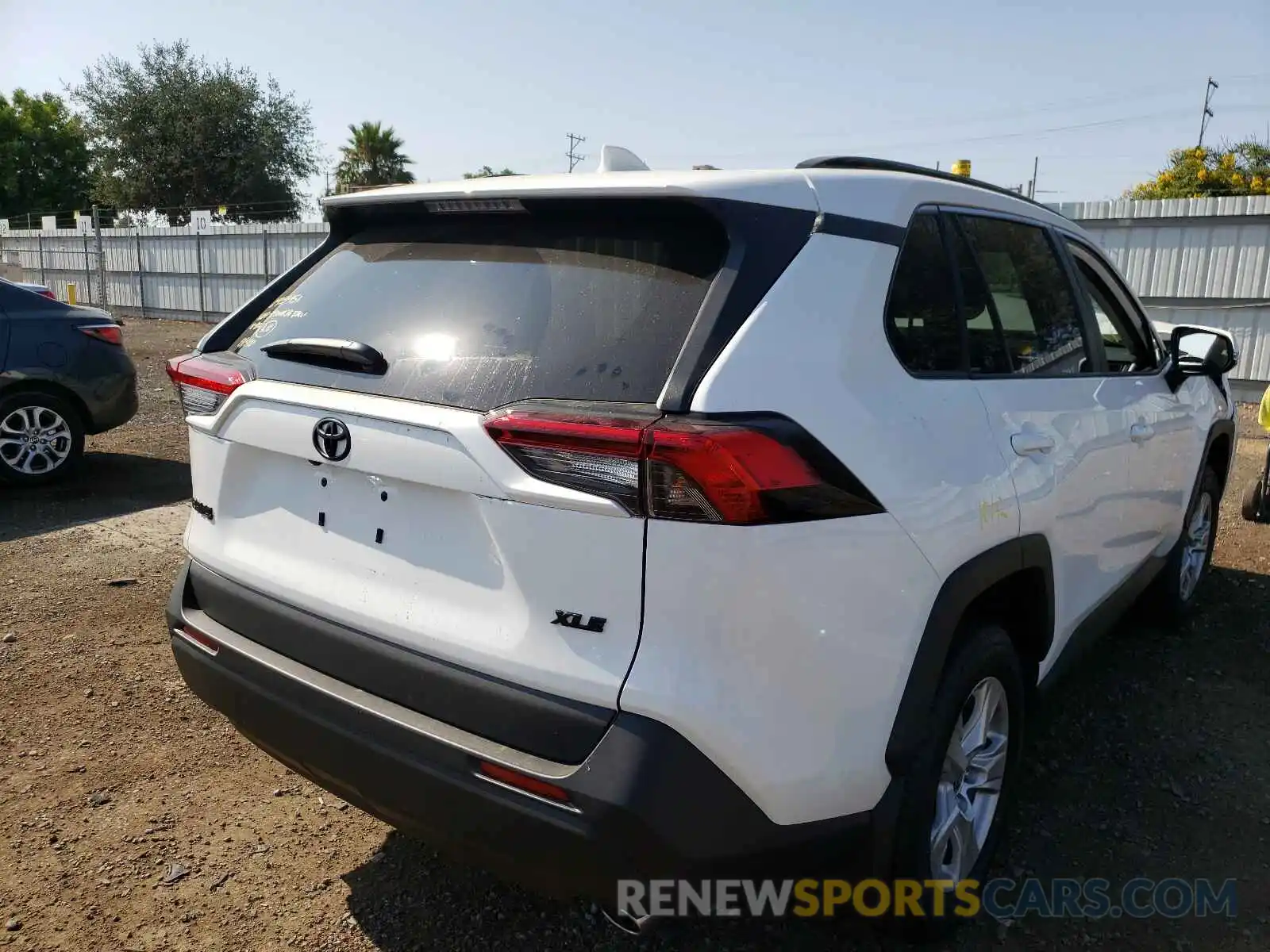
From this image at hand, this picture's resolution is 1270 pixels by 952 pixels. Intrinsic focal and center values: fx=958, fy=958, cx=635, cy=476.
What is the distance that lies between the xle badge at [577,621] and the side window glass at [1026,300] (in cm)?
135

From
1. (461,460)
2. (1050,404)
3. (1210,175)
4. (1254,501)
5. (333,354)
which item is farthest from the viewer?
(1210,175)

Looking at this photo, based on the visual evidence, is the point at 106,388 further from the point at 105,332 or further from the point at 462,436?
the point at 462,436

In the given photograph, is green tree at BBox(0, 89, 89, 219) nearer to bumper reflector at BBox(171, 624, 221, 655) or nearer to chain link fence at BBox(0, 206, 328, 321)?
chain link fence at BBox(0, 206, 328, 321)

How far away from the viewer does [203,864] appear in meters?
2.73

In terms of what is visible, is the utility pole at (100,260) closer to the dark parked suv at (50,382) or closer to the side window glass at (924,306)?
the dark parked suv at (50,382)

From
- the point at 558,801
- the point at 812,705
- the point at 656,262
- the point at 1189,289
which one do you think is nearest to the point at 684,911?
the point at 558,801

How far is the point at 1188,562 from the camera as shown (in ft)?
15.0

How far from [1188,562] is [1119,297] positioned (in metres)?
1.59

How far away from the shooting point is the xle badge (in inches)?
68.4

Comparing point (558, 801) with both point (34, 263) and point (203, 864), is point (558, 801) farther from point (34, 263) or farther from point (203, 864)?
point (34, 263)

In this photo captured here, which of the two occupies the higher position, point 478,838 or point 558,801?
point 558,801

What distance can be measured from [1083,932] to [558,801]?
5.35 feet

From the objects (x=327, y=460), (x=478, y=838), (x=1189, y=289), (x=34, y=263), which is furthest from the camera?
(x=34, y=263)

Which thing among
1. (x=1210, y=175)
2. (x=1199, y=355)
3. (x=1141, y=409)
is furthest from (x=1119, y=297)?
(x=1210, y=175)
